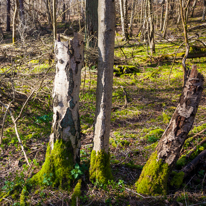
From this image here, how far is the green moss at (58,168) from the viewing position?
2.68 metres

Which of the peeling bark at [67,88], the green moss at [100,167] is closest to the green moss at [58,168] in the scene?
the peeling bark at [67,88]

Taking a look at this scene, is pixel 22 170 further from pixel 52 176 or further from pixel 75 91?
pixel 75 91

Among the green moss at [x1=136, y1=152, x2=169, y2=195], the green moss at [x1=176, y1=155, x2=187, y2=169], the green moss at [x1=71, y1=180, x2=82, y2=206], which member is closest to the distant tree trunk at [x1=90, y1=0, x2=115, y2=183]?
the green moss at [x1=71, y1=180, x2=82, y2=206]

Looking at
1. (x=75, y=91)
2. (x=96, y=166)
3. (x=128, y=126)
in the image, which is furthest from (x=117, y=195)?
(x=128, y=126)

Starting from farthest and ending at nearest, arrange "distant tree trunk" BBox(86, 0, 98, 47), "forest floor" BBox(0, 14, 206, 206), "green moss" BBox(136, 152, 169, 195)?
"distant tree trunk" BBox(86, 0, 98, 47) < "forest floor" BBox(0, 14, 206, 206) < "green moss" BBox(136, 152, 169, 195)

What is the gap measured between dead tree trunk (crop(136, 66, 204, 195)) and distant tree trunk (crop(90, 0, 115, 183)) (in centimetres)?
65

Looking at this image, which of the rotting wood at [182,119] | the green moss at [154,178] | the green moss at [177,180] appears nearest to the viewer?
the rotting wood at [182,119]

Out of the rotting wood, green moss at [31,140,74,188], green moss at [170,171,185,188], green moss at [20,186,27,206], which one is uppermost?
the rotting wood

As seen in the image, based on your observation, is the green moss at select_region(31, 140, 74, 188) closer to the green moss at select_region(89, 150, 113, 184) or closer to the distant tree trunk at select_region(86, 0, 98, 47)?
the green moss at select_region(89, 150, 113, 184)

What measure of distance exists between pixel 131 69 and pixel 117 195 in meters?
6.86

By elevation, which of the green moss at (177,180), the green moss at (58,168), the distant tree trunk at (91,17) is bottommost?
the green moss at (177,180)

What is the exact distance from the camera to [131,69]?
8664mm

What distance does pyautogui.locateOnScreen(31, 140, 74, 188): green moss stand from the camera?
8.79ft

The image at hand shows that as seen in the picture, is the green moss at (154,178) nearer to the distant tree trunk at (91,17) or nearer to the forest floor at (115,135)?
the forest floor at (115,135)
